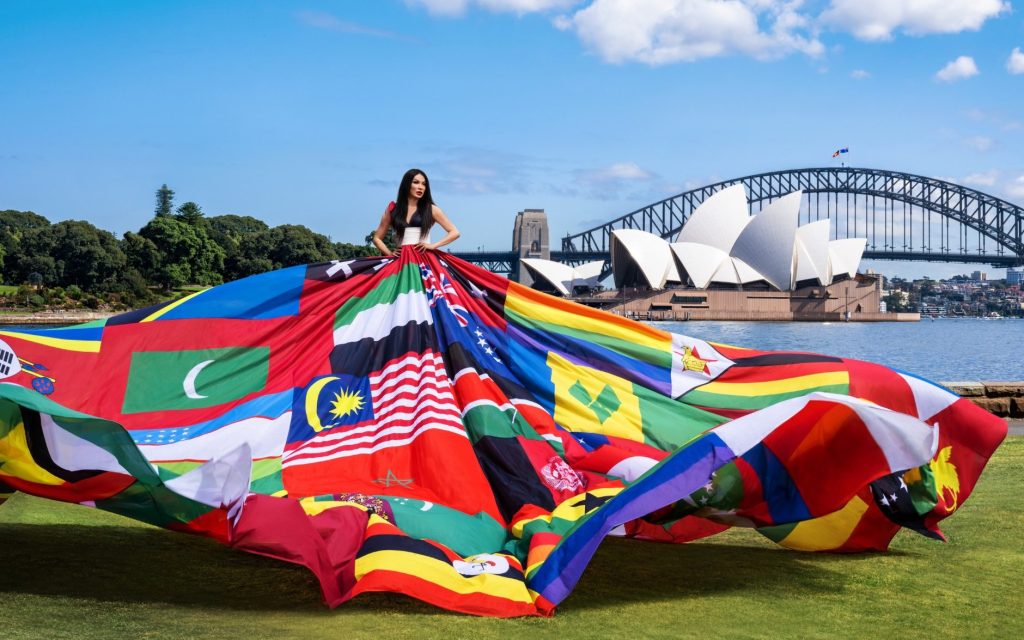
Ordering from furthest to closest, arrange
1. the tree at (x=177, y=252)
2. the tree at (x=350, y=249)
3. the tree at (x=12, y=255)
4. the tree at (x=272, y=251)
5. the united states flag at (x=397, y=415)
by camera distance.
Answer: the tree at (x=350, y=249), the tree at (x=272, y=251), the tree at (x=12, y=255), the tree at (x=177, y=252), the united states flag at (x=397, y=415)

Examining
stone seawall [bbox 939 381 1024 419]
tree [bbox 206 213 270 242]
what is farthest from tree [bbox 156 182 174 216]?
stone seawall [bbox 939 381 1024 419]

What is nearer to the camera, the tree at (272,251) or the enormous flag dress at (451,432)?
the enormous flag dress at (451,432)

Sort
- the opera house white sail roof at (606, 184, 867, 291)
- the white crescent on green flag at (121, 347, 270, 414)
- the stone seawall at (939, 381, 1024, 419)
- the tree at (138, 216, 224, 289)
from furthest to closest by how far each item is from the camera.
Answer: the opera house white sail roof at (606, 184, 867, 291) → the tree at (138, 216, 224, 289) → the stone seawall at (939, 381, 1024, 419) → the white crescent on green flag at (121, 347, 270, 414)

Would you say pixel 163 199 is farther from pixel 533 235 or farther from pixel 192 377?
pixel 192 377

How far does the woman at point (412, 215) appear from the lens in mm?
5012

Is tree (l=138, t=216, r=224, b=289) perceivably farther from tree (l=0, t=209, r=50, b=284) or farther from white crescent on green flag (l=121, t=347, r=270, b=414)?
white crescent on green flag (l=121, t=347, r=270, b=414)

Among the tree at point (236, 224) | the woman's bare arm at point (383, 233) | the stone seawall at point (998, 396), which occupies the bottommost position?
the stone seawall at point (998, 396)

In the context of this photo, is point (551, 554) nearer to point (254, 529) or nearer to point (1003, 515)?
point (254, 529)

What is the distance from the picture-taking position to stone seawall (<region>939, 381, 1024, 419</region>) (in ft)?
32.1

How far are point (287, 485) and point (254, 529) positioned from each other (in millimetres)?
868

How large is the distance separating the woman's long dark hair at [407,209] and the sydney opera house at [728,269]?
7090cm

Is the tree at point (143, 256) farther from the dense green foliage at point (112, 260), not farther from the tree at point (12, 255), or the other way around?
the tree at point (12, 255)

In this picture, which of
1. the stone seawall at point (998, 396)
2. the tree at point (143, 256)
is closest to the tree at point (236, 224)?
the tree at point (143, 256)

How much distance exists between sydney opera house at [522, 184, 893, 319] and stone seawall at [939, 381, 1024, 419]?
215ft
